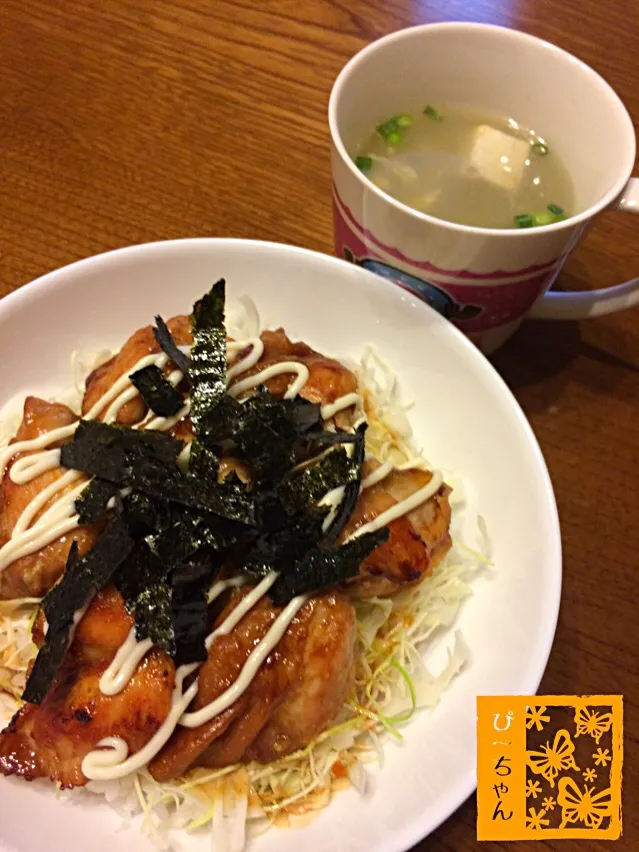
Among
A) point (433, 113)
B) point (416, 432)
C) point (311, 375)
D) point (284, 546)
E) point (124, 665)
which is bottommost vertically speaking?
point (124, 665)

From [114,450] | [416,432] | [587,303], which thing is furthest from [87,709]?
[587,303]

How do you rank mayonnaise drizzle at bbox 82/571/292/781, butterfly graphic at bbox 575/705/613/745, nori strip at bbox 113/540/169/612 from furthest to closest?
butterfly graphic at bbox 575/705/613/745 → nori strip at bbox 113/540/169/612 → mayonnaise drizzle at bbox 82/571/292/781

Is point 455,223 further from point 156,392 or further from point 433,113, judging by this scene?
point 156,392

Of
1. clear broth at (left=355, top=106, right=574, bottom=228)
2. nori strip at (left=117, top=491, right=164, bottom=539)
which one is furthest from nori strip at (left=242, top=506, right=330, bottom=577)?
clear broth at (left=355, top=106, right=574, bottom=228)

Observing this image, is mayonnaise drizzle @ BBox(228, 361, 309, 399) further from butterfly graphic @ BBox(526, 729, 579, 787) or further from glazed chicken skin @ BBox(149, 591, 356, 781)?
butterfly graphic @ BBox(526, 729, 579, 787)

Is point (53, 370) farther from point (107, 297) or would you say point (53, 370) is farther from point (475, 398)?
point (475, 398)

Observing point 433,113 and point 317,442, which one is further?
point 433,113

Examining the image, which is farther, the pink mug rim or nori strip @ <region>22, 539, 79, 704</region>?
the pink mug rim
